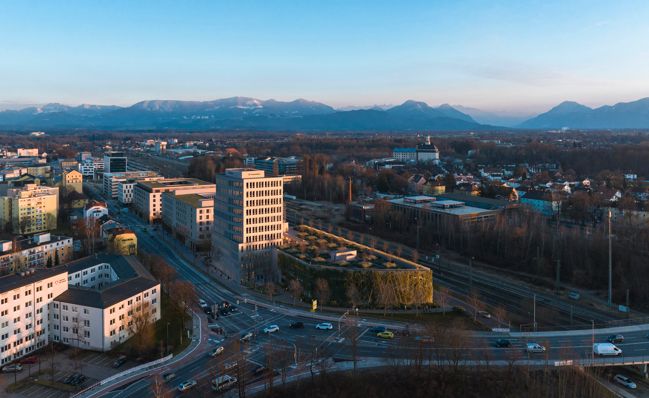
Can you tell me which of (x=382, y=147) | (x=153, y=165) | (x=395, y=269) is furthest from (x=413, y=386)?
(x=382, y=147)

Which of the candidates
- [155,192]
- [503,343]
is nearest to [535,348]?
[503,343]

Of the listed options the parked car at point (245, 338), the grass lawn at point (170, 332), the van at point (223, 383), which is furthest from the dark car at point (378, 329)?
the grass lawn at point (170, 332)

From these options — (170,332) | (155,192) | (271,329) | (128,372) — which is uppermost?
(155,192)

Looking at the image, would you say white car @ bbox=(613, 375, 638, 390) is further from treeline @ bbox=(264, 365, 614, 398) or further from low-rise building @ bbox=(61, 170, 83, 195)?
low-rise building @ bbox=(61, 170, 83, 195)

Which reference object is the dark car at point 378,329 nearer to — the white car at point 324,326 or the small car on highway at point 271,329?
the white car at point 324,326

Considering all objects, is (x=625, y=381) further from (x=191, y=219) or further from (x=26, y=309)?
(x=191, y=219)

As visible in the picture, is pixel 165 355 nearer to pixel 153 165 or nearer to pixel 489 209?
pixel 489 209

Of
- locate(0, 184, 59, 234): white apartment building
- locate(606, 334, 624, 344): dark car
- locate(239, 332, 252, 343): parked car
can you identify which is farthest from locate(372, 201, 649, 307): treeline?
locate(0, 184, 59, 234): white apartment building
